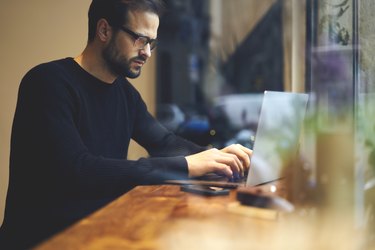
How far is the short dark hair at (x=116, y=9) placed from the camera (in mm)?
1711

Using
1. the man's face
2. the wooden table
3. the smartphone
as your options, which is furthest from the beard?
the wooden table

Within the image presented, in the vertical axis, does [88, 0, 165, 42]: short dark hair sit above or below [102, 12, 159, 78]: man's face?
above

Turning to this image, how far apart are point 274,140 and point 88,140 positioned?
0.73m

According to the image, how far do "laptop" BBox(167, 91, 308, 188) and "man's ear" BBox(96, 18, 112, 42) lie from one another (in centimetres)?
70

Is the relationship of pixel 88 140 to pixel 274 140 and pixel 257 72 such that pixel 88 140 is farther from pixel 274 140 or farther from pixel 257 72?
pixel 257 72

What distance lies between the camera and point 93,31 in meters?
1.77

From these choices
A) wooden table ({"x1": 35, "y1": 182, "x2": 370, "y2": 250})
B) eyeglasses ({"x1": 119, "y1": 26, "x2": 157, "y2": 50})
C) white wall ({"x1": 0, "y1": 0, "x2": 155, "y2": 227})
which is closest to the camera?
wooden table ({"x1": 35, "y1": 182, "x2": 370, "y2": 250})

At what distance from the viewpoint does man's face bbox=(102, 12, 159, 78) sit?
66.8 inches

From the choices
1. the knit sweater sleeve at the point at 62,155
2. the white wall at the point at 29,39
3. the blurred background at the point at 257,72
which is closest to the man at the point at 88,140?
the knit sweater sleeve at the point at 62,155

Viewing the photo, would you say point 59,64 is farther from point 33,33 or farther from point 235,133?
point 235,133

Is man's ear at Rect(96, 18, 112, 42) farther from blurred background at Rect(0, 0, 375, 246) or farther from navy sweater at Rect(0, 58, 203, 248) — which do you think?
blurred background at Rect(0, 0, 375, 246)

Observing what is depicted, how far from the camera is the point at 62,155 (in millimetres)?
1283

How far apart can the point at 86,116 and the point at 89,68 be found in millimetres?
221

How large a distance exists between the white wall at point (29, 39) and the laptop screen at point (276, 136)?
4.33ft
